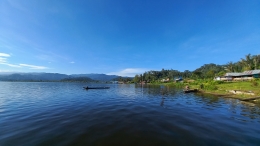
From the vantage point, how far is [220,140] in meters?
8.66

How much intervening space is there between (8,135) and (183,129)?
1482 cm

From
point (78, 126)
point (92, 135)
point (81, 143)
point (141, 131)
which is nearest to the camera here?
point (81, 143)

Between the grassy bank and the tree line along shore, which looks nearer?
the grassy bank

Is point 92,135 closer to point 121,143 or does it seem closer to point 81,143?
point 81,143

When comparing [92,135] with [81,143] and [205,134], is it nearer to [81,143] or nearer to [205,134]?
[81,143]

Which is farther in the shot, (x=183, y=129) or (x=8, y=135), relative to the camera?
(x=183, y=129)

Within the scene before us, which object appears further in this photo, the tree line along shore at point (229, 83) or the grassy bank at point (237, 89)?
the tree line along shore at point (229, 83)

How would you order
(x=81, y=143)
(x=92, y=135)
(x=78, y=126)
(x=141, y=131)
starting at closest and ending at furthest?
(x=81, y=143) → (x=92, y=135) → (x=141, y=131) → (x=78, y=126)

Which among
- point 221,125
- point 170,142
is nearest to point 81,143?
point 170,142

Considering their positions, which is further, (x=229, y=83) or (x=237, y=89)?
(x=229, y=83)

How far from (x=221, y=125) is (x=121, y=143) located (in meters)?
10.7

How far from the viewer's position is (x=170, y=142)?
8.36 metres

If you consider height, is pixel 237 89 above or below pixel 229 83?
below

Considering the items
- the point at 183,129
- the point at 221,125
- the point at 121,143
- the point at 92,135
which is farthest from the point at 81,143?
the point at 221,125
